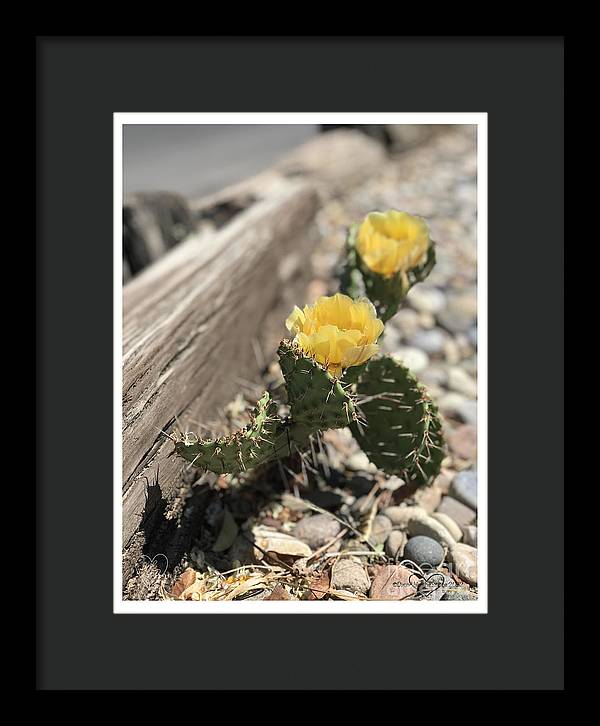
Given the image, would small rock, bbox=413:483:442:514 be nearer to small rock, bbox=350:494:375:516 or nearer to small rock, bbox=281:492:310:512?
small rock, bbox=350:494:375:516

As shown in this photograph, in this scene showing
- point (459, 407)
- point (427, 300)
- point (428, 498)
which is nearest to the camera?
point (428, 498)

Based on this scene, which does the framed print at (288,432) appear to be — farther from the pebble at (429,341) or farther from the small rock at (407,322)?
the small rock at (407,322)

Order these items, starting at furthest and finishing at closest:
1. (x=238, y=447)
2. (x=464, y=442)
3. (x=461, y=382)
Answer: (x=461, y=382) < (x=464, y=442) < (x=238, y=447)

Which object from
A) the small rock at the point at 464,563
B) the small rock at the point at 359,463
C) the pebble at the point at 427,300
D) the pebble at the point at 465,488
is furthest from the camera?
the pebble at the point at 427,300

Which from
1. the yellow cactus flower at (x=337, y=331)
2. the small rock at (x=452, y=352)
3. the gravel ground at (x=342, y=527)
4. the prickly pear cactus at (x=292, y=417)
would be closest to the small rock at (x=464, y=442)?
the gravel ground at (x=342, y=527)

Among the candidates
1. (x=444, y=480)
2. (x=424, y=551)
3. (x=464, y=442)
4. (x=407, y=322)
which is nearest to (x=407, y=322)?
(x=407, y=322)

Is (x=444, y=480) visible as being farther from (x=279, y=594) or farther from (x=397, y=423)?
(x=279, y=594)
